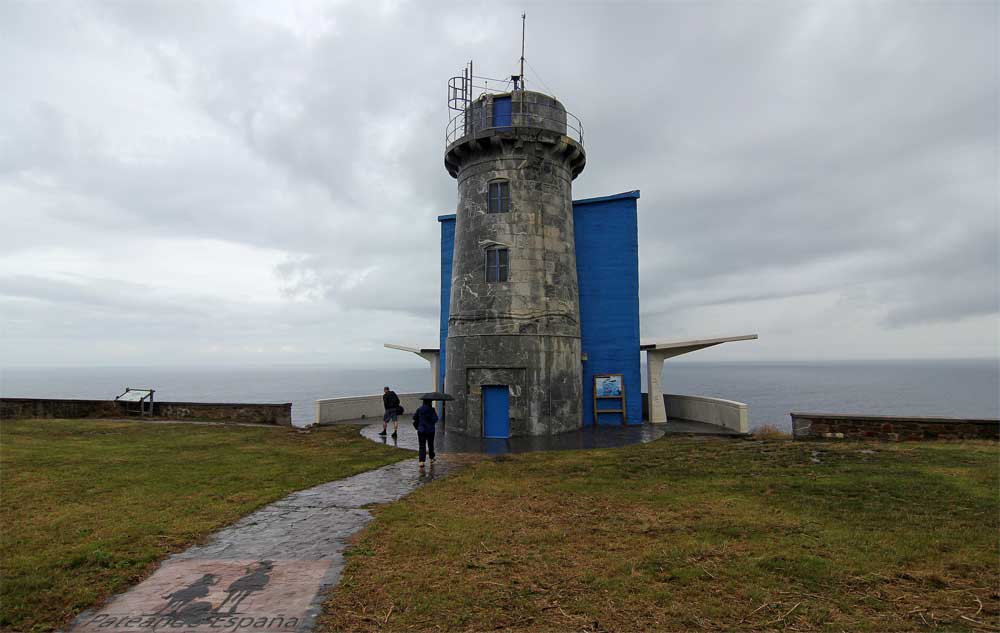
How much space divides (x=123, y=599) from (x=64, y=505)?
500 centimetres

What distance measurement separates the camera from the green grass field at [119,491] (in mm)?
6234

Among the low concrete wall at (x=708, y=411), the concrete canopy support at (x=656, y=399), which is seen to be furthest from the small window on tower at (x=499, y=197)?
the low concrete wall at (x=708, y=411)

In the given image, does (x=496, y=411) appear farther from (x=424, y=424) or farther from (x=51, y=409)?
(x=51, y=409)

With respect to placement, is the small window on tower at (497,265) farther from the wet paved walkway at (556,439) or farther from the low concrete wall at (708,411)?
the low concrete wall at (708,411)

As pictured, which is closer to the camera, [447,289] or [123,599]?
[123,599]

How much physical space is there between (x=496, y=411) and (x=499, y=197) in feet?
28.2

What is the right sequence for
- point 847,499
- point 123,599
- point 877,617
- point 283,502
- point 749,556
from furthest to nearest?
point 283,502
point 847,499
point 749,556
point 123,599
point 877,617

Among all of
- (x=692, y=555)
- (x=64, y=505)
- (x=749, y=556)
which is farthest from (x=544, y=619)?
(x=64, y=505)

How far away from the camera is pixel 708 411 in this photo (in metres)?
22.4

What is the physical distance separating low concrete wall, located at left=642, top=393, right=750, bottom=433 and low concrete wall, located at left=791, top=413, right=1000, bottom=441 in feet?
7.44

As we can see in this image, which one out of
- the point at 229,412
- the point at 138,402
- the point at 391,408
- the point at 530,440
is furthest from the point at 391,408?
the point at 138,402

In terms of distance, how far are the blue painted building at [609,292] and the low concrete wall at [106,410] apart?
1411 centimetres

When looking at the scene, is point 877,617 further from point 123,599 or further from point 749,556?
point 123,599

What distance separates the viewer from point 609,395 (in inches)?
896
